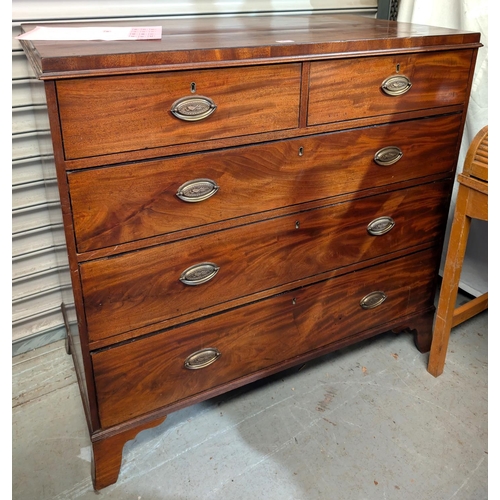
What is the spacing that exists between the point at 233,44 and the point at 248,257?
57 centimetres

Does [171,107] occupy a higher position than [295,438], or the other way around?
[171,107]


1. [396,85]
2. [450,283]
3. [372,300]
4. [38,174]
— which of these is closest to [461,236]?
[450,283]

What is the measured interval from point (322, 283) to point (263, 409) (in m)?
0.48

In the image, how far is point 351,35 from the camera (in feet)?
4.99

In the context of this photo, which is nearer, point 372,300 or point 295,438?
point 295,438

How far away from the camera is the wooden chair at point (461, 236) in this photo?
1.63 meters

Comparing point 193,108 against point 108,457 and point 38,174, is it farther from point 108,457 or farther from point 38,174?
point 108,457

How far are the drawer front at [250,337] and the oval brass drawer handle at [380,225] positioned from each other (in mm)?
140

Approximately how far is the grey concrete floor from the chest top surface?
1.12 meters

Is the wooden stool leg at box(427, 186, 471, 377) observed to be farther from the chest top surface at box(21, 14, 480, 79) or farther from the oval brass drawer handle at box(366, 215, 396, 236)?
the chest top surface at box(21, 14, 480, 79)

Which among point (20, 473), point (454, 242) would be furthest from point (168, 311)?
point (454, 242)

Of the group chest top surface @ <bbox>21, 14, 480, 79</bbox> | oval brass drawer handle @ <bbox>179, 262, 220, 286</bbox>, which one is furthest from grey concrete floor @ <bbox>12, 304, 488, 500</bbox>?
chest top surface @ <bbox>21, 14, 480, 79</bbox>

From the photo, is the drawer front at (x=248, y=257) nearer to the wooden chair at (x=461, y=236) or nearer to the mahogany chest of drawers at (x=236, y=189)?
the mahogany chest of drawers at (x=236, y=189)

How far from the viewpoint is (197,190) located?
1350 mm
